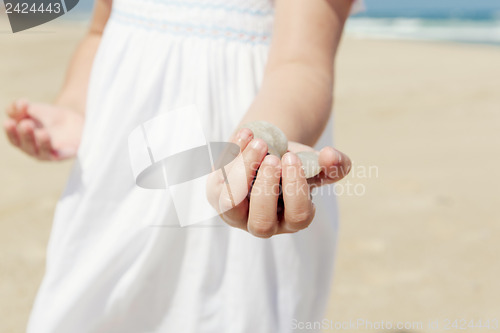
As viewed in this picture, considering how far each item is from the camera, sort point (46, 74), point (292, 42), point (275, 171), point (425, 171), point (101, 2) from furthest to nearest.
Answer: point (46, 74) → point (425, 171) → point (101, 2) → point (292, 42) → point (275, 171)

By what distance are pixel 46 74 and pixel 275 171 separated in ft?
27.7

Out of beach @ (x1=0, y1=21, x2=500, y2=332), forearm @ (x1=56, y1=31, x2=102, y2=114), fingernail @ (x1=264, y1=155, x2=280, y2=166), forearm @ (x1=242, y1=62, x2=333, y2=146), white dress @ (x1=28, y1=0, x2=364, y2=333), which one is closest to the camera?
fingernail @ (x1=264, y1=155, x2=280, y2=166)

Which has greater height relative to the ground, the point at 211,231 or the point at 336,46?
the point at 336,46

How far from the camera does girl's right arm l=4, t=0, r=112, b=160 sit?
4.07ft

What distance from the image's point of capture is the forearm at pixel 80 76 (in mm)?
1414

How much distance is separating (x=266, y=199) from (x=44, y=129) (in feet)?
2.41

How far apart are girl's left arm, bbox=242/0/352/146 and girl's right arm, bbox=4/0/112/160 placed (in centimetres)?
49

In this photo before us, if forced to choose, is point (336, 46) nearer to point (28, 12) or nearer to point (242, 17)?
point (242, 17)

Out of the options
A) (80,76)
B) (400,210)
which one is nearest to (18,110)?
(80,76)

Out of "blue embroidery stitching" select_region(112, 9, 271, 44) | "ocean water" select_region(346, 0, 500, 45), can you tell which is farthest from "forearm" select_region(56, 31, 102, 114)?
"ocean water" select_region(346, 0, 500, 45)

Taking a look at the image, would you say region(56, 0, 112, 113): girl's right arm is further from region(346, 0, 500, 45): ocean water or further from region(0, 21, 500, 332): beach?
region(346, 0, 500, 45): ocean water

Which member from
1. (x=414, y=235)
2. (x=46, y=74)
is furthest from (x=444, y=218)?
(x=46, y=74)

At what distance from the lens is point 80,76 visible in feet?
4.80

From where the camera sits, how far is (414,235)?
3133 mm
